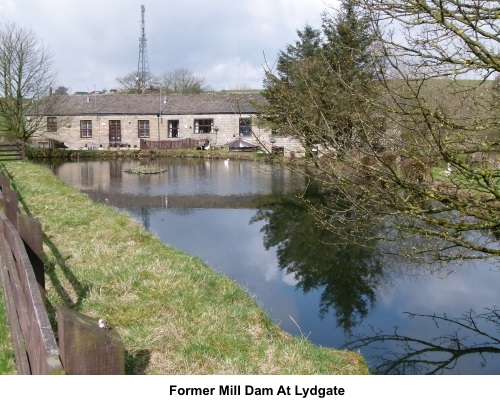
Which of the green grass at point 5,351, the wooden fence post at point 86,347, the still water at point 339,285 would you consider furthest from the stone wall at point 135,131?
the wooden fence post at point 86,347

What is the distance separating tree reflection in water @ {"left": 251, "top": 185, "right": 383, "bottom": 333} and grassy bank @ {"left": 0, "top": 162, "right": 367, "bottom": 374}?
230 centimetres

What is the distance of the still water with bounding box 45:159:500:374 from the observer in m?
7.21

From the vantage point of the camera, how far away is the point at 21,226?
13.3ft

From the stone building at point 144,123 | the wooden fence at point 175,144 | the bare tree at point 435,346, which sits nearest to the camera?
the bare tree at point 435,346

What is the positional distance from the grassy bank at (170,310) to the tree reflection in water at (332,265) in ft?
7.54

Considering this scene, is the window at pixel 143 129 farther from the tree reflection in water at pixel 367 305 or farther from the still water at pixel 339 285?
the tree reflection in water at pixel 367 305

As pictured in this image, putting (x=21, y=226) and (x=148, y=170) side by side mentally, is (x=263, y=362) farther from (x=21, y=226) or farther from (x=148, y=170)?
(x=148, y=170)

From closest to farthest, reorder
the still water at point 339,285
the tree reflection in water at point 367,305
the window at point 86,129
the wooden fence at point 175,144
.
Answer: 1. the tree reflection in water at point 367,305
2. the still water at point 339,285
3. the wooden fence at point 175,144
4. the window at point 86,129

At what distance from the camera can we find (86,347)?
2.07 meters

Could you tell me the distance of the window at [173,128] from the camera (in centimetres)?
4492

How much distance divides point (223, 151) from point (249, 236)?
2719 centimetres

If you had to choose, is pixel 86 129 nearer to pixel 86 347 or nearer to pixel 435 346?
pixel 435 346

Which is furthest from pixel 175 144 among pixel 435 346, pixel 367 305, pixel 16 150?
pixel 435 346

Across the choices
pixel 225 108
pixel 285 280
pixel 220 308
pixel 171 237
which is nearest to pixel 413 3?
pixel 220 308
